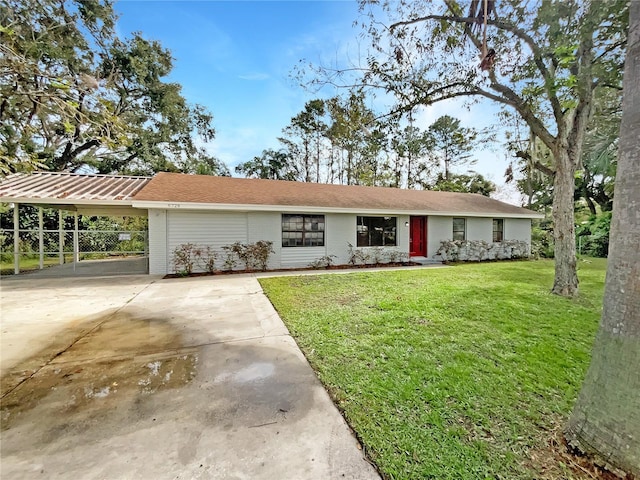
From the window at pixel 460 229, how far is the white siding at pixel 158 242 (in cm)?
1249

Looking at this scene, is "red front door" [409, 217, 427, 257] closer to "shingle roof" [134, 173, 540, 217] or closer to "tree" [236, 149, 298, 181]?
"shingle roof" [134, 173, 540, 217]

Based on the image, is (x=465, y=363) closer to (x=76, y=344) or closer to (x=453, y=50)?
(x=76, y=344)

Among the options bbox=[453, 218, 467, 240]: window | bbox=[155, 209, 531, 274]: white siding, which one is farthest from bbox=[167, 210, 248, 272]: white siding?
bbox=[453, 218, 467, 240]: window

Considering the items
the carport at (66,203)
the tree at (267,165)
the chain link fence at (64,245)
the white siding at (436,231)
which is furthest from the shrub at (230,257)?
the tree at (267,165)

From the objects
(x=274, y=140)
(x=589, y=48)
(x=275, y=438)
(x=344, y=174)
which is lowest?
(x=275, y=438)

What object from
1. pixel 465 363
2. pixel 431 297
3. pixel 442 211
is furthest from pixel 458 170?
pixel 465 363

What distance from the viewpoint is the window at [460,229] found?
45.3 ft

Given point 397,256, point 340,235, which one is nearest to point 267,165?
point 340,235

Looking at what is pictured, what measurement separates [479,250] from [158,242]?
13467 millimetres

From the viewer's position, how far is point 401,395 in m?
2.59

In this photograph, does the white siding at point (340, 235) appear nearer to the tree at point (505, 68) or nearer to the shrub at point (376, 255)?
the shrub at point (376, 255)

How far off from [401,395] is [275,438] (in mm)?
1183

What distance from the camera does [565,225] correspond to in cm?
646

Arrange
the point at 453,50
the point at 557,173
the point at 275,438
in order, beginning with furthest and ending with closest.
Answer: the point at 557,173 < the point at 453,50 < the point at 275,438
